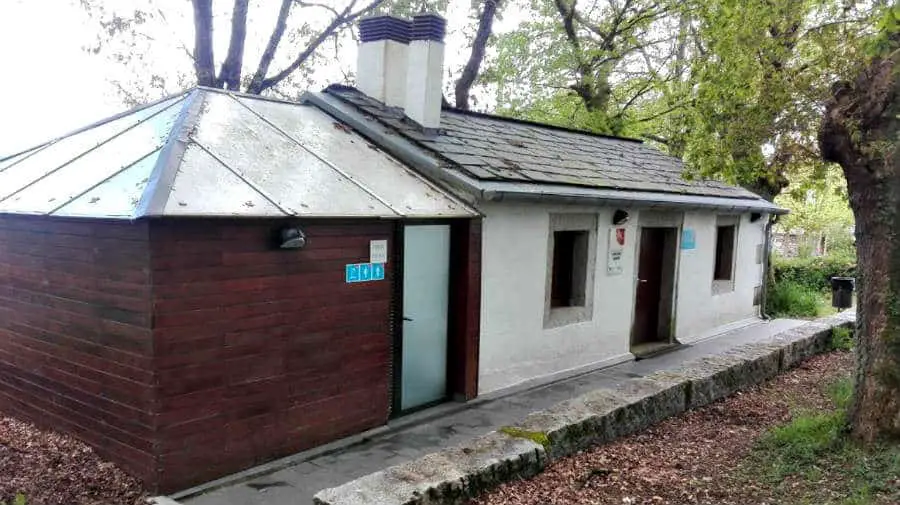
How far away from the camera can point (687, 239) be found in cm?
1093

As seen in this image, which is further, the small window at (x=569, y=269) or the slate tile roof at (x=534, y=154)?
the small window at (x=569, y=269)

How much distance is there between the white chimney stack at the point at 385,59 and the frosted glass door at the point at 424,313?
2.60m

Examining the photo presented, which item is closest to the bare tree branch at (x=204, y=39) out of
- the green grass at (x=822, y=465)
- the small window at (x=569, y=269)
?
the small window at (x=569, y=269)

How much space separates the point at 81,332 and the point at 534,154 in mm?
6205

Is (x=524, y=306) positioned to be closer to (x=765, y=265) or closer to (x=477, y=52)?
(x=765, y=265)

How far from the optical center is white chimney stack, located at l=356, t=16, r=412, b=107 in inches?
338

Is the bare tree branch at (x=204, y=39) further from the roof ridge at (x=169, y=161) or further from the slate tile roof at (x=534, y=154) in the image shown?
the roof ridge at (x=169, y=161)

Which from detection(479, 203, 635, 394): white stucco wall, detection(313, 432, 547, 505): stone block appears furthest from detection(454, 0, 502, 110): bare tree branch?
detection(313, 432, 547, 505): stone block

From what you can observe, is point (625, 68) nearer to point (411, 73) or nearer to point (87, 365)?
point (411, 73)

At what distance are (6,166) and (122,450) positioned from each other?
4104 millimetres

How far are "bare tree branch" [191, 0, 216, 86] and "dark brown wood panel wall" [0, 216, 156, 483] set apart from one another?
834 centimetres

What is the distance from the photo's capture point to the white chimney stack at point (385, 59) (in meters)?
8.59

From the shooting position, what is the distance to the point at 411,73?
8.33 m

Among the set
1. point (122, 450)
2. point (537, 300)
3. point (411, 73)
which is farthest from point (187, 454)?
point (411, 73)
